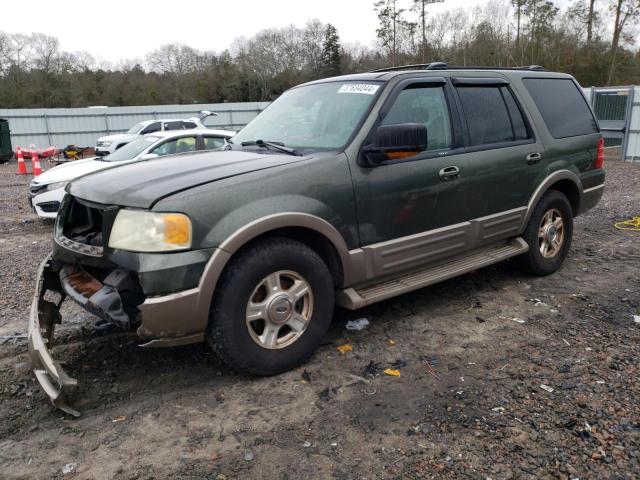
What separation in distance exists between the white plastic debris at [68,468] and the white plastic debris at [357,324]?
216cm

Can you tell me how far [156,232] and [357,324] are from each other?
1.88 metres

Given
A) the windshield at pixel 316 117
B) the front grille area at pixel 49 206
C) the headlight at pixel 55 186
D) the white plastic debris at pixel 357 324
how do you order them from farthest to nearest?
1. the headlight at pixel 55 186
2. the front grille area at pixel 49 206
3. the white plastic debris at pixel 357 324
4. the windshield at pixel 316 117

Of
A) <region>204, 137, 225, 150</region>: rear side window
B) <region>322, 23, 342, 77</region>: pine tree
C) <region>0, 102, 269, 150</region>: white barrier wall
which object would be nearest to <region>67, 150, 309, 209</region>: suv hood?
<region>204, 137, 225, 150</region>: rear side window

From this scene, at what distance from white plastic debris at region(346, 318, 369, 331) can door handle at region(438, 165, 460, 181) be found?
1.29m

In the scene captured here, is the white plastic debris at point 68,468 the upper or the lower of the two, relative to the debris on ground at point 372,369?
upper

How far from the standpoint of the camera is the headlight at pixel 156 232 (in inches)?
114

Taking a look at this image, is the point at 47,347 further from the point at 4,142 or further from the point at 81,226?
the point at 4,142

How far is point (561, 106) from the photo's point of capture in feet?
17.3

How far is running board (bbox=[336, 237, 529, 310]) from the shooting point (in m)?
3.69

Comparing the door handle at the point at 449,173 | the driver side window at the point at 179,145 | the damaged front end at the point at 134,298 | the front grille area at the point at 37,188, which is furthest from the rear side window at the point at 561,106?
the front grille area at the point at 37,188

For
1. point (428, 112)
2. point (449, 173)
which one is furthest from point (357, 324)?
point (428, 112)

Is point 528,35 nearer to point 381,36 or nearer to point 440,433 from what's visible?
point 381,36

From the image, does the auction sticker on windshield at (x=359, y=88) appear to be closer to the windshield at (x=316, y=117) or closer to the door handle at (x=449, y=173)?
the windshield at (x=316, y=117)

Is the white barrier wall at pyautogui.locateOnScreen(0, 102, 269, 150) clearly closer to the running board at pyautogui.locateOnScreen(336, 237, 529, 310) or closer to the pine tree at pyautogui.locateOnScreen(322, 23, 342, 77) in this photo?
the running board at pyautogui.locateOnScreen(336, 237, 529, 310)
